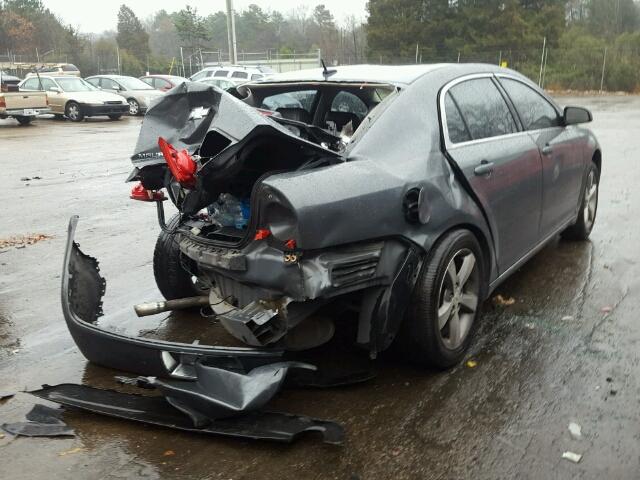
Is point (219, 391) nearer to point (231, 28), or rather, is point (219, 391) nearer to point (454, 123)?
point (454, 123)

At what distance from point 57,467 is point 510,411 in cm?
225

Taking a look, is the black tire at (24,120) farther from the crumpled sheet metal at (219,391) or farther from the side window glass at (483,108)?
the crumpled sheet metal at (219,391)

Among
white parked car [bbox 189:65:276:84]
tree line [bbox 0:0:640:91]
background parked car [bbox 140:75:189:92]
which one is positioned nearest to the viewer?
white parked car [bbox 189:65:276:84]

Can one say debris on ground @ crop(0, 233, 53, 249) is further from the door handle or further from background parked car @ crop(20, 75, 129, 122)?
background parked car @ crop(20, 75, 129, 122)

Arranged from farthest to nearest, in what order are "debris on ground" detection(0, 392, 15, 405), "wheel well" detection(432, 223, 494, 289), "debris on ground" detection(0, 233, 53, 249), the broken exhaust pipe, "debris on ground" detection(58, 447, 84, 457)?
"debris on ground" detection(0, 233, 53, 249) < the broken exhaust pipe < "wheel well" detection(432, 223, 494, 289) < "debris on ground" detection(0, 392, 15, 405) < "debris on ground" detection(58, 447, 84, 457)

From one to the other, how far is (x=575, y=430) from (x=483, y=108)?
223 cm

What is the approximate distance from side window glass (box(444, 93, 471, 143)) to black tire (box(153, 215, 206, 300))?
2.01 metres

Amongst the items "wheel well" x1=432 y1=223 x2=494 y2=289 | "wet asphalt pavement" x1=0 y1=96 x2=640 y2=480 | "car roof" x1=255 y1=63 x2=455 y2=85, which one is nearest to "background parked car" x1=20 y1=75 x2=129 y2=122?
"wet asphalt pavement" x1=0 y1=96 x2=640 y2=480

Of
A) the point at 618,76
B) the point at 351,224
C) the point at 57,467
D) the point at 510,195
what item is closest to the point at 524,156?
the point at 510,195

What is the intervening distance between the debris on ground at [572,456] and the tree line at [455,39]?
125ft

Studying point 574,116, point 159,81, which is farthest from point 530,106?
point 159,81

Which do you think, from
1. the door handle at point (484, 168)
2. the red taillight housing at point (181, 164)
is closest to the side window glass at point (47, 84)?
the red taillight housing at point (181, 164)

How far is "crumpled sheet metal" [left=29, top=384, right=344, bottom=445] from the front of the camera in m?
2.95

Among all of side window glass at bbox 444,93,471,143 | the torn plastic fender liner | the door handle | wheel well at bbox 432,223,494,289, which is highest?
side window glass at bbox 444,93,471,143
